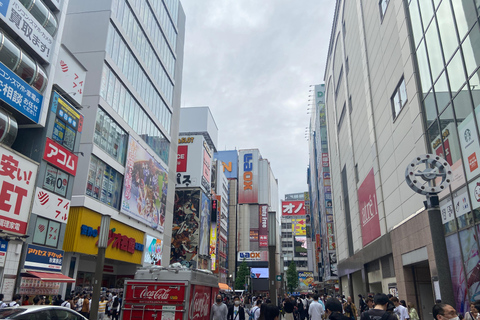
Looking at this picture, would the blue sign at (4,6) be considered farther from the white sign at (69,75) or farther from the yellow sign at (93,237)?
the yellow sign at (93,237)

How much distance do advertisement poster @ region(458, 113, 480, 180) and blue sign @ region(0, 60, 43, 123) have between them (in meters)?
20.0

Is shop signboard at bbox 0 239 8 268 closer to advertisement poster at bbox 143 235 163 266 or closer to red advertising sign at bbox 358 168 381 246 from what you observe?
advertisement poster at bbox 143 235 163 266

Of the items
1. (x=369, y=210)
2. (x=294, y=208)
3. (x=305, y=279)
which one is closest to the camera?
(x=369, y=210)

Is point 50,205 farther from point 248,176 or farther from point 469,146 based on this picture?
point 248,176

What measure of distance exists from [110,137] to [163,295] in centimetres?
2164

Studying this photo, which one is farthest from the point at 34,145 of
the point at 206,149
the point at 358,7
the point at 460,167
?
the point at 206,149

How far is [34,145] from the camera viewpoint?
21453mm

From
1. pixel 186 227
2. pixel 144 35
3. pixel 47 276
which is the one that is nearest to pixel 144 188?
pixel 144 35

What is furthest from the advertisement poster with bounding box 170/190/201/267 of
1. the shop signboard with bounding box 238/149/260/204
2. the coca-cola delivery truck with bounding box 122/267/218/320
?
the shop signboard with bounding box 238/149/260/204

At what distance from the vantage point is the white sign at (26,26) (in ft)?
62.0

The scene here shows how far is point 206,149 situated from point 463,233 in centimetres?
5962

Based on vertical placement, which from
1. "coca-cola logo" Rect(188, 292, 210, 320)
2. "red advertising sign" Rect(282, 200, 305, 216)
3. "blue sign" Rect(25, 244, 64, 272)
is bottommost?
"coca-cola logo" Rect(188, 292, 210, 320)

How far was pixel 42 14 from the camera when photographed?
864 inches

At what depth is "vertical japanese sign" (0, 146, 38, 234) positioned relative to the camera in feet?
59.7
